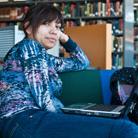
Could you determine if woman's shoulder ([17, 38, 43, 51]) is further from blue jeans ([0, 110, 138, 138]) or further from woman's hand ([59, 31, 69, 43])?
woman's hand ([59, 31, 69, 43])

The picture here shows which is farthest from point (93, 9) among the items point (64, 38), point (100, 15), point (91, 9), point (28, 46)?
point (28, 46)

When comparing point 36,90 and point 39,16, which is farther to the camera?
point 39,16

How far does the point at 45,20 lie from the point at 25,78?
1.08 ft

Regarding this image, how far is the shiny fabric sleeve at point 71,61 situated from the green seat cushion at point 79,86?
0.04 meters

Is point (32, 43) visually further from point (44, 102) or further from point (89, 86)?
point (89, 86)

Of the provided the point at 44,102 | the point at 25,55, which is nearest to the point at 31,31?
the point at 25,55

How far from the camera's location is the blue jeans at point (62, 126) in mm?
1008

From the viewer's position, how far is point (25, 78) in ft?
4.42

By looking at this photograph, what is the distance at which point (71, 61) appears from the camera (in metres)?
1.85

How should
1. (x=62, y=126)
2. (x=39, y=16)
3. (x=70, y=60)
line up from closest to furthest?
1. (x=62, y=126)
2. (x=39, y=16)
3. (x=70, y=60)

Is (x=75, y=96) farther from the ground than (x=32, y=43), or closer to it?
closer to it

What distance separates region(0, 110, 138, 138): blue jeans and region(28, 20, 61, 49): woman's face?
0.42m

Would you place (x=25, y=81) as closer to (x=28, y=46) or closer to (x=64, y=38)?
(x=28, y=46)

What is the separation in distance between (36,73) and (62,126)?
0.31m
